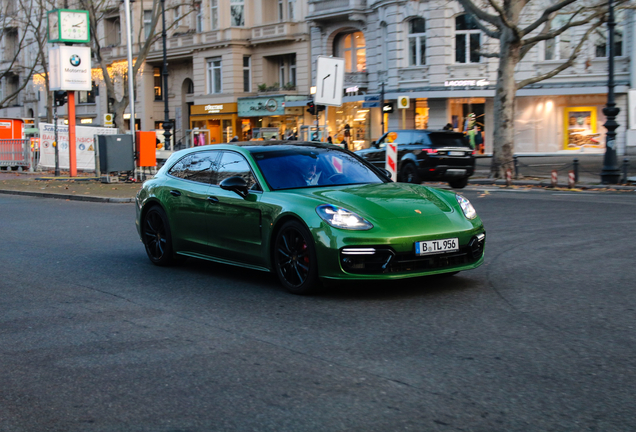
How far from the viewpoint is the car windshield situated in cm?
776

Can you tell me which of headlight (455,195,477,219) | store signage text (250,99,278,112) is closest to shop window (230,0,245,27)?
store signage text (250,99,278,112)

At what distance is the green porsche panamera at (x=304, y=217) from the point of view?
6707 millimetres

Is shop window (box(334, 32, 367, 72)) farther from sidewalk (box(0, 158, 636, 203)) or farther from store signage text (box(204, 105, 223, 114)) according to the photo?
sidewalk (box(0, 158, 636, 203))

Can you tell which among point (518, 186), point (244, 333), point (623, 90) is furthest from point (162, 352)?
point (623, 90)

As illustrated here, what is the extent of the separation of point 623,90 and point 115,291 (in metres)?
33.2

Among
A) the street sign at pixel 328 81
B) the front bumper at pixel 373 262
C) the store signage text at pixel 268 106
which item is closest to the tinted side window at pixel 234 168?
the front bumper at pixel 373 262

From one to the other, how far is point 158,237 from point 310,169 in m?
2.20

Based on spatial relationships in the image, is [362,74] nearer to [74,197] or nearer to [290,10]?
[290,10]

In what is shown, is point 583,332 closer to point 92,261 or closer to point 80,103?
point 92,261

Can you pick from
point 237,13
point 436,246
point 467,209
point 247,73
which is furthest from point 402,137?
point 237,13

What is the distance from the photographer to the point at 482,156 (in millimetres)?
39469

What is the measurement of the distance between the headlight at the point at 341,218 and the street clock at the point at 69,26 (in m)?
26.5

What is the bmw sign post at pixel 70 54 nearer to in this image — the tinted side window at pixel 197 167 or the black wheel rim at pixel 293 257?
the tinted side window at pixel 197 167

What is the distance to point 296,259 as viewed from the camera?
7094 millimetres
